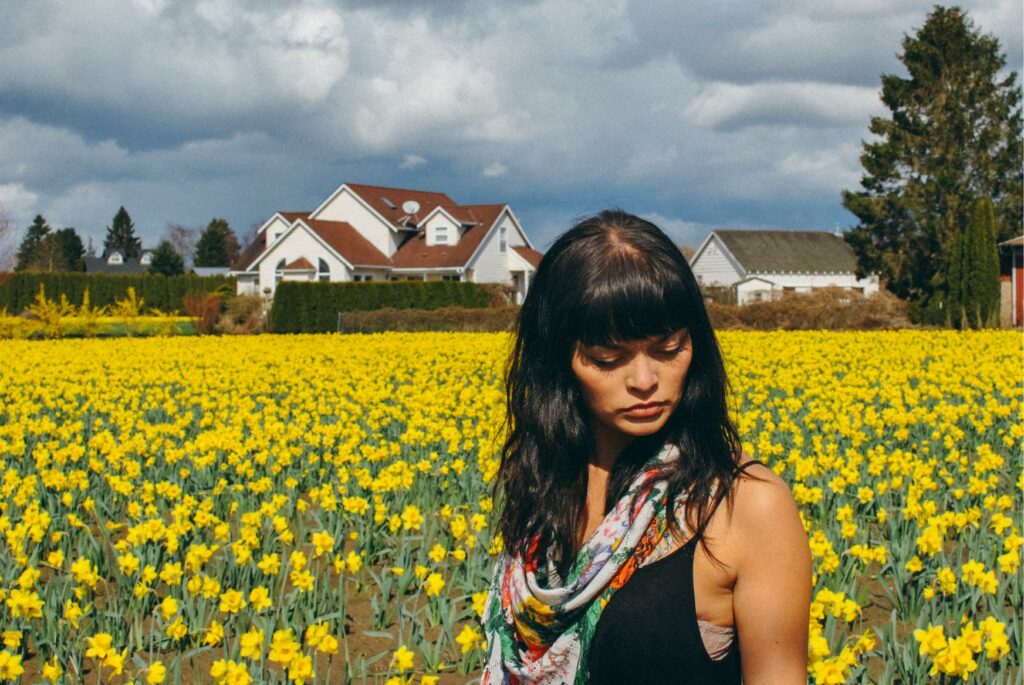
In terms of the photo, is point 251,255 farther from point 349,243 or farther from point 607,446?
point 607,446

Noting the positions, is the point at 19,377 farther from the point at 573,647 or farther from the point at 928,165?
the point at 928,165

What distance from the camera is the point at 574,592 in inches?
72.5

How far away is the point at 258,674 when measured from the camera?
349cm

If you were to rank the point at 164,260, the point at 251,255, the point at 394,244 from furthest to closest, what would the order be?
the point at 164,260
the point at 251,255
the point at 394,244

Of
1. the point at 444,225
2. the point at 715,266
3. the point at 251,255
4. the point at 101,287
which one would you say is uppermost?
the point at 444,225

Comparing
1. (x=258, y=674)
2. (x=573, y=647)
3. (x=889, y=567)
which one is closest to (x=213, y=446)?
(x=258, y=674)

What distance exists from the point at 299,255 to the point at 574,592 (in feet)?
152

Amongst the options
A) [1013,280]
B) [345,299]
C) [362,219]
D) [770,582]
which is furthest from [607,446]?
[362,219]

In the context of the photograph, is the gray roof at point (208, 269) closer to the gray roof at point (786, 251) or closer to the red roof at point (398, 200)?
the red roof at point (398, 200)

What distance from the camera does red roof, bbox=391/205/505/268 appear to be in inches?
1809

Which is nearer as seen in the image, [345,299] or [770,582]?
[770,582]

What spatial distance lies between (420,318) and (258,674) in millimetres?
23914

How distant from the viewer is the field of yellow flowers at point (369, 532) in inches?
153

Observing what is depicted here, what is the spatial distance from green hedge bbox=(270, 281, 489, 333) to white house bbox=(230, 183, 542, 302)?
8323 millimetres
